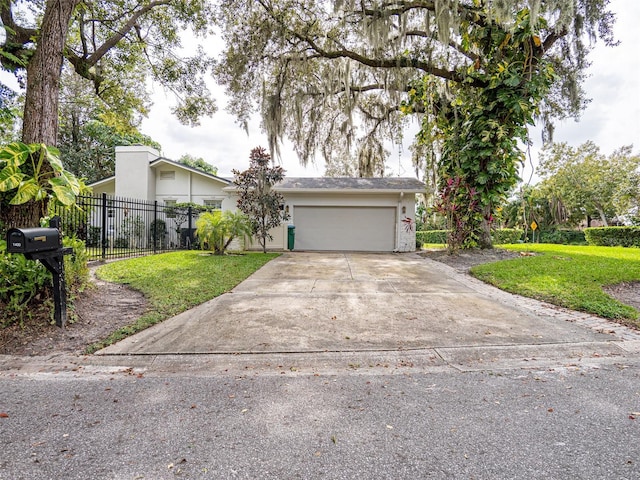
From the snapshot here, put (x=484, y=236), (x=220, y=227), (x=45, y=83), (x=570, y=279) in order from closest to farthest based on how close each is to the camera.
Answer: (x=45, y=83) → (x=570, y=279) → (x=484, y=236) → (x=220, y=227)

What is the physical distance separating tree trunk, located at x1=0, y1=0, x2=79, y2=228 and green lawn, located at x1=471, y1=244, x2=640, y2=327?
740 cm

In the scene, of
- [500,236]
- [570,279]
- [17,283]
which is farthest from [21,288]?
[500,236]

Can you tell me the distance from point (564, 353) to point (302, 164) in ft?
37.3

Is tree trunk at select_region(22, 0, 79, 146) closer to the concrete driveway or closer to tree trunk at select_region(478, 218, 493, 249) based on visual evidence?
the concrete driveway

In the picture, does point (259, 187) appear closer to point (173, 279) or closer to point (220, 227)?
point (220, 227)

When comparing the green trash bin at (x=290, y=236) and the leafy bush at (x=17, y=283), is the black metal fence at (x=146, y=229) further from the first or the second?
the leafy bush at (x=17, y=283)

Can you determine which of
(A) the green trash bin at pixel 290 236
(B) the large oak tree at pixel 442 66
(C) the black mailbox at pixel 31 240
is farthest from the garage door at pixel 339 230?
Answer: (C) the black mailbox at pixel 31 240

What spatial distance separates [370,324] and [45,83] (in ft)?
18.1

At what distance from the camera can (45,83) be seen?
4.76m

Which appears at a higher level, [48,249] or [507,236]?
[48,249]

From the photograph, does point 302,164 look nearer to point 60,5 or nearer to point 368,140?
point 368,140

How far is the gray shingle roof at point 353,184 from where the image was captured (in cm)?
1327

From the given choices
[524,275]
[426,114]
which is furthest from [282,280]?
[426,114]

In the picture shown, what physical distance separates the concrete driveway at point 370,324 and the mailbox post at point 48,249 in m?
0.95
